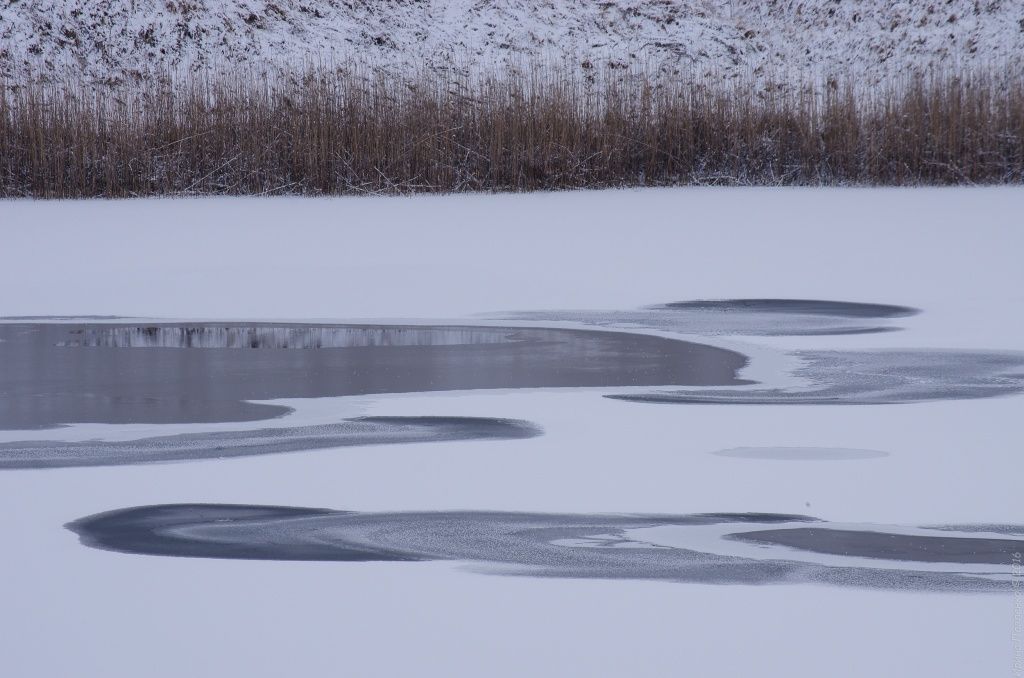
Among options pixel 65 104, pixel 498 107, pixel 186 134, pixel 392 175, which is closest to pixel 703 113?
pixel 498 107

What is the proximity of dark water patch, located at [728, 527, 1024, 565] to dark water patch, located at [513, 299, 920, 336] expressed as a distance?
7.44ft

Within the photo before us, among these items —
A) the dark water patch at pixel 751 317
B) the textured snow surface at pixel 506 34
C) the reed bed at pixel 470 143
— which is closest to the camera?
the dark water patch at pixel 751 317

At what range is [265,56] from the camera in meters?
15.3

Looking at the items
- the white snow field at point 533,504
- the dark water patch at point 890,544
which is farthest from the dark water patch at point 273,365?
the dark water patch at point 890,544

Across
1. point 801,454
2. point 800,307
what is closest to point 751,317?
point 800,307

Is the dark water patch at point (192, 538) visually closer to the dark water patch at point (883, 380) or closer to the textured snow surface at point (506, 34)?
the dark water patch at point (883, 380)

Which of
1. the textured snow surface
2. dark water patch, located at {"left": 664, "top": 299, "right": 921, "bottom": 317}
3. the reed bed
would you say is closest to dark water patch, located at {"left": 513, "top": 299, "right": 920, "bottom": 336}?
dark water patch, located at {"left": 664, "top": 299, "right": 921, "bottom": 317}

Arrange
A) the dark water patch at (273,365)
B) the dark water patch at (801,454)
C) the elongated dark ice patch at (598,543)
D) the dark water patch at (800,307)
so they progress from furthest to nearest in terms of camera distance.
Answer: the dark water patch at (800,307), the dark water patch at (273,365), the dark water patch at (801,454), the elongated dark ice patch at (598,543)

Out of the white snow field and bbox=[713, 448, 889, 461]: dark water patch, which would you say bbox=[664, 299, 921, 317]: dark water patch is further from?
bbox=[713, 448, 889, 461]: dark water patch

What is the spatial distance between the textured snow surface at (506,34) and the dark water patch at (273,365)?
10926mm

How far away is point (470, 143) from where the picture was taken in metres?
9.47

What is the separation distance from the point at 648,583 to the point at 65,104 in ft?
27.6

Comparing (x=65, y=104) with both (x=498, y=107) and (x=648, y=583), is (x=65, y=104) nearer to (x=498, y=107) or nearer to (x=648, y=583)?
(x=498, y=107)

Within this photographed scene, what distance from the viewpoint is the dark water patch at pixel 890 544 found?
2.09 meters
